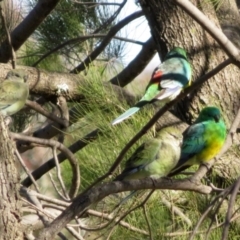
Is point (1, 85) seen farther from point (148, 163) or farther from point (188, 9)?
point (188, 9)

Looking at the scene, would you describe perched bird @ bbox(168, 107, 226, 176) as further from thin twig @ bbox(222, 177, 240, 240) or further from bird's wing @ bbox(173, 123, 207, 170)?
thin twig @ bbox(222, 177, 240, 240)

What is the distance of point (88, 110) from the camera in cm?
261

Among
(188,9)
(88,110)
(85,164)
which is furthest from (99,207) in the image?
(188,9)

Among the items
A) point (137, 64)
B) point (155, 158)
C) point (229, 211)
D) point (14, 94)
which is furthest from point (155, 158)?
point (137, 64)

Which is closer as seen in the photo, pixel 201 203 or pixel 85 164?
pixel 201 203

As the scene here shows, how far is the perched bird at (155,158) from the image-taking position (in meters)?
2.12

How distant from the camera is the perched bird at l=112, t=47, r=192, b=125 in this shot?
224 centimetres

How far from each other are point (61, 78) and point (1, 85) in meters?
0.23

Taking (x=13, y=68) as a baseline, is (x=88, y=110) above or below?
below

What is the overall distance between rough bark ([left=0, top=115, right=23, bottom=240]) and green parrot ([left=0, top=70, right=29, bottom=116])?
0.88 m

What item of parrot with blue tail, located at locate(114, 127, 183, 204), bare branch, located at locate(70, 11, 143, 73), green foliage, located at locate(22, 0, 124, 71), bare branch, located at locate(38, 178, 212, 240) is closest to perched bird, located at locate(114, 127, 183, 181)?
parrot with blue tail, located at locate(114, 127, 183, 204)

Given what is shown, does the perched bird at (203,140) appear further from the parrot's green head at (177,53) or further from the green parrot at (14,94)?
the green parrot at (14,94)

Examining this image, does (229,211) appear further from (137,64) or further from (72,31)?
(72,31)

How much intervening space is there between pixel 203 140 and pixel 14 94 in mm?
758
